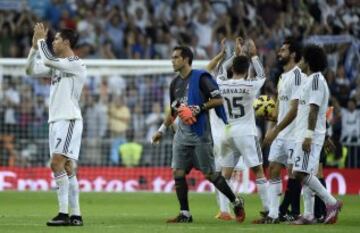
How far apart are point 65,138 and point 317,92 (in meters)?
3.36

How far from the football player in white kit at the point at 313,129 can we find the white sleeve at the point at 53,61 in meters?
3.16

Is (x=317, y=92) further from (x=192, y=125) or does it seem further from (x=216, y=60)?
(x=216, y=60)

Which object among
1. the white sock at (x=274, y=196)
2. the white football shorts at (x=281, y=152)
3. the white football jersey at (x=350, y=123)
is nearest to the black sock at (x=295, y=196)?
the white sock at (x=274, y=196)

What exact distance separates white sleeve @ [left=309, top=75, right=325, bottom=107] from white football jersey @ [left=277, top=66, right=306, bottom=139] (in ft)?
2.64

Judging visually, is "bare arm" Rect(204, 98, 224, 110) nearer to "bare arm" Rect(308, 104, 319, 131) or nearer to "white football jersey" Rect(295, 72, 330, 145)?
"white football jersey" Rect(295, 72, 330, 145)

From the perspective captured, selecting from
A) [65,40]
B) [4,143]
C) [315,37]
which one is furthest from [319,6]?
[65,40]

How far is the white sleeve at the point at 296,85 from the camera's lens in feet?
51.5

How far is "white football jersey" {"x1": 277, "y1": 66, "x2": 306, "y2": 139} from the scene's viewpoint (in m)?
15.9

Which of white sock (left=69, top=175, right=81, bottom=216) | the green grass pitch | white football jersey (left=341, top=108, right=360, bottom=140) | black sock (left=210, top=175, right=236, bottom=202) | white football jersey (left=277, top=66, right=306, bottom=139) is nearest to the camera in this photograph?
the green grass pitch

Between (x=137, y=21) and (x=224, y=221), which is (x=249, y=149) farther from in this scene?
(x=137, y=21)

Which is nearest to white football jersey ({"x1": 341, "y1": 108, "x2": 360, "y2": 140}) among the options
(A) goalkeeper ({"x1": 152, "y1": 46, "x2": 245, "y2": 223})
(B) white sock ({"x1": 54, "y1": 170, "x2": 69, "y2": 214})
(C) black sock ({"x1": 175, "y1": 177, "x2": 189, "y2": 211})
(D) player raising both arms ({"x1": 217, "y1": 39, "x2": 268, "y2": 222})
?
(D) player raising both arms ({"x1": 217, "y1": 39, "x2": 268, "y2": 222})

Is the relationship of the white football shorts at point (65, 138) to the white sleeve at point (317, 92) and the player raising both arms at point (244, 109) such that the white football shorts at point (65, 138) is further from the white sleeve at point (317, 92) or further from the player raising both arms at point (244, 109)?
the white sleeve at point (317, 92)

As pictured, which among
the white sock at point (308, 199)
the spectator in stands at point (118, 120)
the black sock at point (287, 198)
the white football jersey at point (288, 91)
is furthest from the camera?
the spectator in stands at point (118, 120)

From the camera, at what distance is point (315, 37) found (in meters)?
27.8
